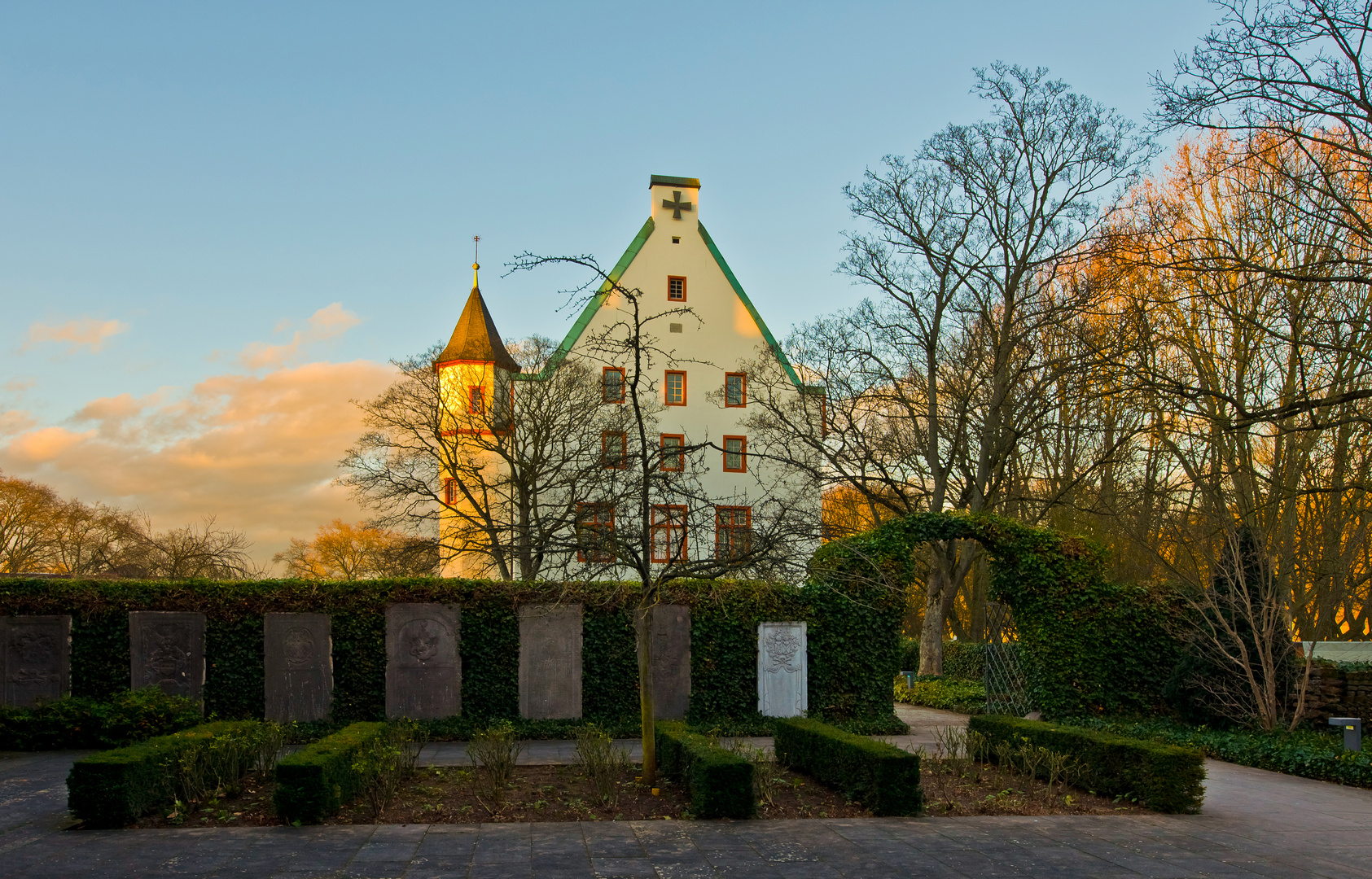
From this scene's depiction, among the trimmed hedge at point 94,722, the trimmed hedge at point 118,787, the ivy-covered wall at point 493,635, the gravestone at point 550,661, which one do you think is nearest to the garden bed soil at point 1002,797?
the ivy-covered wall at point 493,635

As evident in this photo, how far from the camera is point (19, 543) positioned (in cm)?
4694

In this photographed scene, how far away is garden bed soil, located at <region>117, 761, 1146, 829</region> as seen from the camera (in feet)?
35.8

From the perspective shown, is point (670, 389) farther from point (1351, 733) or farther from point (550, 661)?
point (1351, 733)

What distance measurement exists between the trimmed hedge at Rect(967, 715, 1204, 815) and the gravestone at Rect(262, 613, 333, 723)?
36.3 feet

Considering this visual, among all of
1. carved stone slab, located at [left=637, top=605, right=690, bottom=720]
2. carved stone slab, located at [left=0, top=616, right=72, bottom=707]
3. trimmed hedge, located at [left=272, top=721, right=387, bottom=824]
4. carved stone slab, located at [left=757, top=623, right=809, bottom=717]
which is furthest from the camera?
carved stone slab, located at [left=757, top=623, right=809, bottom=717]

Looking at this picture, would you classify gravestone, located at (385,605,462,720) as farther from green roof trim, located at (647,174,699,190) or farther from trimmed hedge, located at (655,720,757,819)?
green roof trim, located at (647,174,699,190)

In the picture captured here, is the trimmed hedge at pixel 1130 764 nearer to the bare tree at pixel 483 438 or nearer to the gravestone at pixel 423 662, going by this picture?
the gravestone at pixel 423 662

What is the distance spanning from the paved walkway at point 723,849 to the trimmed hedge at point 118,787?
0.22 metres

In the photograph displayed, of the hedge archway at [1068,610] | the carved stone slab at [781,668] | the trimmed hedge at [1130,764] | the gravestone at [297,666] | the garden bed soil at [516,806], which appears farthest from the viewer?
the hedge archway at [1068,610]

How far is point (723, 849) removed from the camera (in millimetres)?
9719

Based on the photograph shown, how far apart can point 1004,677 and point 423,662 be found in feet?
42.4

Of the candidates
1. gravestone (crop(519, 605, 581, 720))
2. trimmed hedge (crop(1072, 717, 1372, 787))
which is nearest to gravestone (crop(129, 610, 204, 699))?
gravestone (crop(519, 605, 581, 720))

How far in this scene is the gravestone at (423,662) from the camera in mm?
18516

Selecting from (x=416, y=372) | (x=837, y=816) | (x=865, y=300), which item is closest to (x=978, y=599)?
(x=865, y=300)
